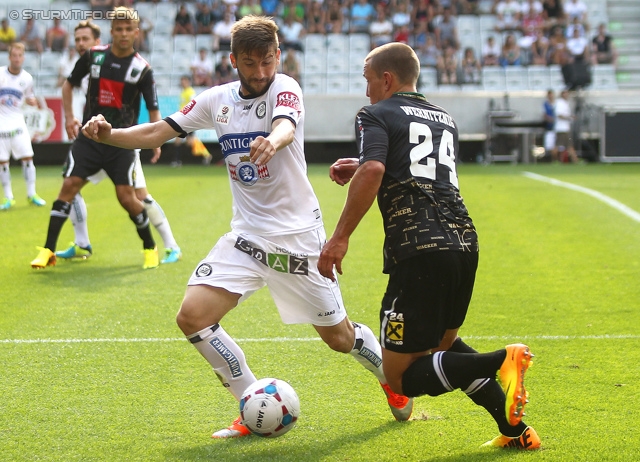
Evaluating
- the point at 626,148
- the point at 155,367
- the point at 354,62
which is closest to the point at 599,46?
the point at 626,148

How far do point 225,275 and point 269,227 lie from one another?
1.11ft

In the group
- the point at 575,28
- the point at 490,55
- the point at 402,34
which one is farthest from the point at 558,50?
the point at 402,34

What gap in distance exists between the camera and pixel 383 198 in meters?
4.28

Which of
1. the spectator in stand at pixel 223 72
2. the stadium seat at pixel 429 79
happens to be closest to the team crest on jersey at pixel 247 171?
the spectator in stand at pixel 223 72

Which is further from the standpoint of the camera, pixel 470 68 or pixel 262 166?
pixel 470 68

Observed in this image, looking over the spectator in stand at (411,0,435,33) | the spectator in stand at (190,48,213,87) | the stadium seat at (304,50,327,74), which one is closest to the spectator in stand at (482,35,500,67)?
the spectator in stand at (411,0,435,33)

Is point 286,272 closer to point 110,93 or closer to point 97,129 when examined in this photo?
point 97,129

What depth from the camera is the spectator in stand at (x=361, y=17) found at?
91.5 ft

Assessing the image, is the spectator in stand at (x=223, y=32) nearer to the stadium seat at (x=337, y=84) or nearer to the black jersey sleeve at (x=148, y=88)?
the stadium seat at (x=337, y=84)

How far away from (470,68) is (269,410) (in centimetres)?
2324

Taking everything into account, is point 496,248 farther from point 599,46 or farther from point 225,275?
point 599,46

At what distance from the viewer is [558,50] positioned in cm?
2716

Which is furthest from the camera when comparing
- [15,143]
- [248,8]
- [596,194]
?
[248,8]

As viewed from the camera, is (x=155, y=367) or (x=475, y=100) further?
(x=475, y=100)
